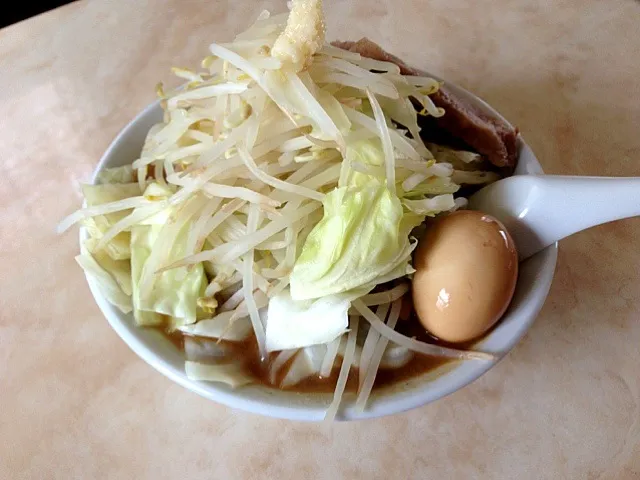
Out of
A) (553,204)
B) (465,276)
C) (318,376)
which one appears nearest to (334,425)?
(318,376)

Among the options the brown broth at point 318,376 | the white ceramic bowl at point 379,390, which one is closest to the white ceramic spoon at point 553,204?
the white ceramic bowl at point 379,390

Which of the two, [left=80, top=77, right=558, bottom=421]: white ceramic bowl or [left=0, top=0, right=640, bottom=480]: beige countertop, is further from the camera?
[left=0, top=0, right=640, bottom=480]: beige countertop

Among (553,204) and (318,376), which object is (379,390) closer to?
(318,376)

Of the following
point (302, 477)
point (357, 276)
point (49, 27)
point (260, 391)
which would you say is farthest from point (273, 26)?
point (49, 27)

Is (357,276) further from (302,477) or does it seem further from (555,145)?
(555,145)

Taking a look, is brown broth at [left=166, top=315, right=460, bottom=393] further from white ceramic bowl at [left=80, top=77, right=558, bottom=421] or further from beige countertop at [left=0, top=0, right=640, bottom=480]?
beige countertop at [left=0, top=0, right=640, bottom=480]

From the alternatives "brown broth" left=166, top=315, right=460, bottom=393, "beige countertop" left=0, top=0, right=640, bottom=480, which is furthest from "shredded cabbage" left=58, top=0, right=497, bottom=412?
"beige countertop" left=0, top=0, right=640, bottom=480

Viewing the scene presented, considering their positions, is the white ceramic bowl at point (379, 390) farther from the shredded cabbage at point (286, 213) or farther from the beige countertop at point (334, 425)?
the beige countertop at point (334, 425)
